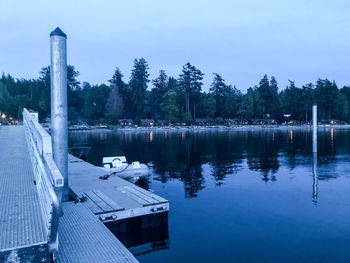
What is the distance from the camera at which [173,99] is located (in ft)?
317

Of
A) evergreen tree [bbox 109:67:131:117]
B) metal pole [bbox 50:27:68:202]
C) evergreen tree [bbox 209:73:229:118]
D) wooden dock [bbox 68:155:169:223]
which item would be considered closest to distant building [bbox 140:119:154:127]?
evergreen tree [bbox 109:67:131:117]

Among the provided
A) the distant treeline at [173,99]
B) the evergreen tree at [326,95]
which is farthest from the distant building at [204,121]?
the evergreen tree at [326,95]

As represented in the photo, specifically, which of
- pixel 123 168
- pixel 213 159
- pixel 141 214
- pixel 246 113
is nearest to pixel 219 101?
pixel 246 113

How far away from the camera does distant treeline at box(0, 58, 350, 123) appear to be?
322 feet

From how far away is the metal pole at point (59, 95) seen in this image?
8867 mm

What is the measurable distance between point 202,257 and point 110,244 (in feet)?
10.9

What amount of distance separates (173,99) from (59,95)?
88218 mm

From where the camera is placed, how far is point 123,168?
17156 millimetres

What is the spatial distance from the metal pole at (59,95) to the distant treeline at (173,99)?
86.6 meters

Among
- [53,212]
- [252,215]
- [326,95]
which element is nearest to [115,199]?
[252,215]

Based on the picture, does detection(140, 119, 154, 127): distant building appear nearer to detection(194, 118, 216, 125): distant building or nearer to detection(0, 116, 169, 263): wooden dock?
detection(194, 118, 216, 125): distant building

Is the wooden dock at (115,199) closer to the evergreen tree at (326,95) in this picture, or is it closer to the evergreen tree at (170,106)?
the evergreen tree at (170,106)

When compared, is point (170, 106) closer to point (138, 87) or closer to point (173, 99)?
point (173, 99)

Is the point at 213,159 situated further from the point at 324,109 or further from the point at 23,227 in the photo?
the point at 324,109
